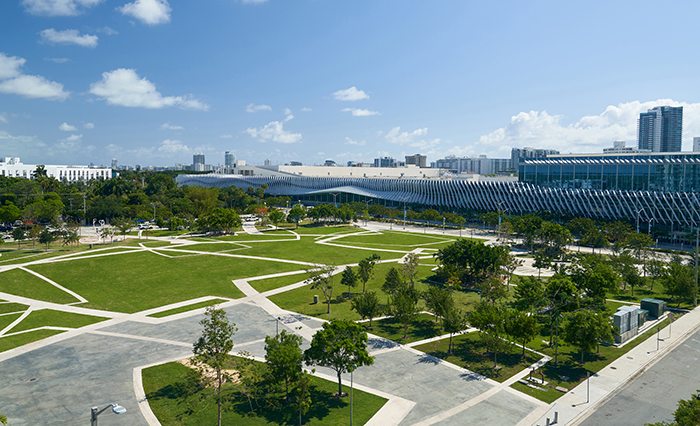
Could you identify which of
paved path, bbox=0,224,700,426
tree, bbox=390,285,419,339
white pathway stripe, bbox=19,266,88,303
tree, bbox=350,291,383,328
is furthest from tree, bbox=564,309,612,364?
white pathway stripe, bbox=19,266,88,303

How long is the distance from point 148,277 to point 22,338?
2156 cm

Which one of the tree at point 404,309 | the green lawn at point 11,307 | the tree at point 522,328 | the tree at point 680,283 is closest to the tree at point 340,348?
the tree at point 404,309

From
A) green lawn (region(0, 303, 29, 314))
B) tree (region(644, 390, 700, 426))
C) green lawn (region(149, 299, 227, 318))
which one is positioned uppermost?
tree (region(644, 390, 700, 426))

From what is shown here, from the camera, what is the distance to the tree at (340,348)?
2684cm

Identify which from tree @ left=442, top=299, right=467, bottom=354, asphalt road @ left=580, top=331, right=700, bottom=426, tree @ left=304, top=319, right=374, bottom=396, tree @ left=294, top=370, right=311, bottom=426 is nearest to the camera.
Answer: tree @ left=294, top=370, right=311, bottom=426

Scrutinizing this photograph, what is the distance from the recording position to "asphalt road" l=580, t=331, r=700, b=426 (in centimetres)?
2597

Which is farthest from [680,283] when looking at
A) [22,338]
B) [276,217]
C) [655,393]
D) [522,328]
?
[276,217]

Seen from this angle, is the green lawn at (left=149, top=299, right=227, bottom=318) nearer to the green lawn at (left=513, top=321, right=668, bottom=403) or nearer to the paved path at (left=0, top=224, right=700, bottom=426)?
the paved path at (left=0, top=224, right=700, bottom=426)

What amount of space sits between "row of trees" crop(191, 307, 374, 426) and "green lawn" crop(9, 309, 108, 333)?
2052cm

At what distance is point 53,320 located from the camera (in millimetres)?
43219

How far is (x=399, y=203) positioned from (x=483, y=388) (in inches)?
4604

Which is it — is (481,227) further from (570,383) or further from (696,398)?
(696,398)

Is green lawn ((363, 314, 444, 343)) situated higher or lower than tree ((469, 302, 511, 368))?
lower

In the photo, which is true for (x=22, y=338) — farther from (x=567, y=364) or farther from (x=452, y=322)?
(x=567, y=364)
